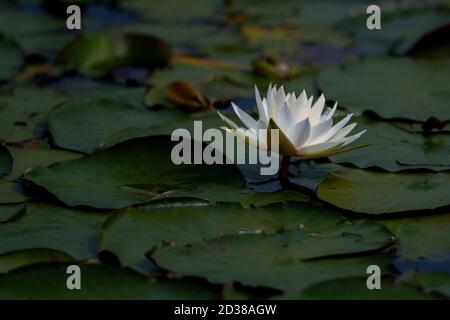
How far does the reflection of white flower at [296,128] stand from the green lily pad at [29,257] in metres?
0.78

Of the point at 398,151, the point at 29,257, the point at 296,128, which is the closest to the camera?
the point at 29,257

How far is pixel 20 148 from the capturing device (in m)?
3.38

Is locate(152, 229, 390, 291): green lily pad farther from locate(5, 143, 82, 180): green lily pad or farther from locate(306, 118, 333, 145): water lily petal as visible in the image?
locate(5, 143, 82, 180): green lily pad

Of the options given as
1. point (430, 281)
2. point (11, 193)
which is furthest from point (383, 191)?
point (11, 193)

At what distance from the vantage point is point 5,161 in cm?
321

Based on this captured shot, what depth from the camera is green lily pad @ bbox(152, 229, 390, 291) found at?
2.29 m

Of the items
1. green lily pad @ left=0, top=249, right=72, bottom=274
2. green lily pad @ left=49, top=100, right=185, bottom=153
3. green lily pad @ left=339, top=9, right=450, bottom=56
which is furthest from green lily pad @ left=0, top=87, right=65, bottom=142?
green lily pad @ left=339, top=9, right=450, bottom=56

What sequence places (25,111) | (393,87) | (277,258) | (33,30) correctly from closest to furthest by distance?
1. (277,258)
2. (25,111)
3. (393,87)
4. (33,30)

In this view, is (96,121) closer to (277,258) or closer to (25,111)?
(25,111)

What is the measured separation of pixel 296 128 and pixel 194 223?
51cm

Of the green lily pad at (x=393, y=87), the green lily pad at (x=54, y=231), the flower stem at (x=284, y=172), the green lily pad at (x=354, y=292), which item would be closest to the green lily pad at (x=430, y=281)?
the green lily pad at (x=354, y=292)

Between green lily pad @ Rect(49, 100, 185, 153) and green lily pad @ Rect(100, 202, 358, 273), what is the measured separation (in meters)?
0.78
